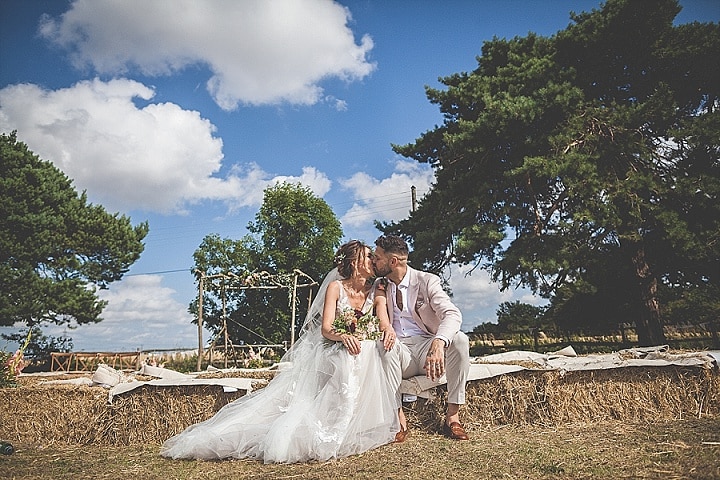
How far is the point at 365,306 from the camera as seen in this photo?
4219mm

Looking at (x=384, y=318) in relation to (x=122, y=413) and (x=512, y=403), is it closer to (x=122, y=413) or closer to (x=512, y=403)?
(x=512, y=403)

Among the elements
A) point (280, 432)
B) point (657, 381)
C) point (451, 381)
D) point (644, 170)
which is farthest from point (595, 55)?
point (280, 432)

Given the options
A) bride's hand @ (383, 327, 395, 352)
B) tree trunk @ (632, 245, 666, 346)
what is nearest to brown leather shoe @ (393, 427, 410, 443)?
bride's hand @ (383, 327, 395, 352)

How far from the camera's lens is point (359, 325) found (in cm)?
400

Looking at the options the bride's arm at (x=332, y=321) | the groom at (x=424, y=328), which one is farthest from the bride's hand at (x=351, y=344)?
the groom at (x=424, y=328)

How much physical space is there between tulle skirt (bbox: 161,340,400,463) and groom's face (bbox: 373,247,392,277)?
0.60 metres

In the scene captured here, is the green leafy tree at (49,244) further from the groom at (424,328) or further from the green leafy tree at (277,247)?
the groom at (424,328)


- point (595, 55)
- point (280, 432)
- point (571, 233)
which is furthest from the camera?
point (595, 55)

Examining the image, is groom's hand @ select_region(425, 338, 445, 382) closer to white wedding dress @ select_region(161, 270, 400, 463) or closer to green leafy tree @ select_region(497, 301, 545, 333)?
white wedding dress @ select_region(161, 270, 400, 463)

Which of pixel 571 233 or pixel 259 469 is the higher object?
pixel 571 233

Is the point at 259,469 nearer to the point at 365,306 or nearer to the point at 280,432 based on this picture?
the point at 280,432

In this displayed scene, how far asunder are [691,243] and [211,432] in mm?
10162

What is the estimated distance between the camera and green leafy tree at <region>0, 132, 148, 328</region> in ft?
50.5

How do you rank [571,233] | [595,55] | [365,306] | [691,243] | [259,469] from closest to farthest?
[259,469], [365,306], [691,243], [571,233], [595,55]
